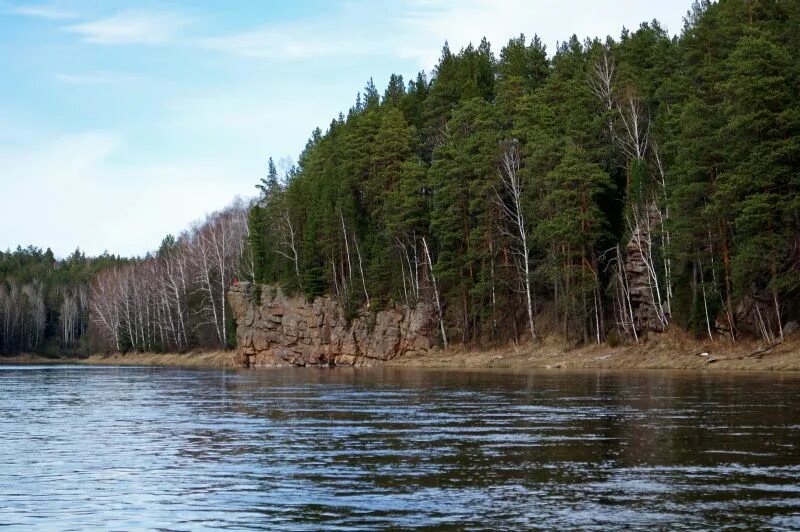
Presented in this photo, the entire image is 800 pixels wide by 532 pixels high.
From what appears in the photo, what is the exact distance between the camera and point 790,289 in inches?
1957

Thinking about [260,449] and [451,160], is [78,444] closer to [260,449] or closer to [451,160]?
[260,449]

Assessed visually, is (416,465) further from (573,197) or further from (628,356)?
(573,197)

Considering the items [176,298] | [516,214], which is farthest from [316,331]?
[176,298]

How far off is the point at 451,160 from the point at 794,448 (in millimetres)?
69463

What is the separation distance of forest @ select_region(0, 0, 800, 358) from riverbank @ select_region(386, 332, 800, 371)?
153cm

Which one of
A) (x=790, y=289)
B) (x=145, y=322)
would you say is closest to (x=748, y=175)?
(x=790, y=289)

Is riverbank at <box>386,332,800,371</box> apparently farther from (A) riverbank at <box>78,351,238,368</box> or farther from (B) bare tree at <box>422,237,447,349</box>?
(A) riverbank at <box>78,351,238,368</box>

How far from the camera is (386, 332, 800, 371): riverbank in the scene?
166ft

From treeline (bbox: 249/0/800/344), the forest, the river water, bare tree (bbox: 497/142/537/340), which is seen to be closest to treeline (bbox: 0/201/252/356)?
the forest

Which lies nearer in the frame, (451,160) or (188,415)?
(188,415)

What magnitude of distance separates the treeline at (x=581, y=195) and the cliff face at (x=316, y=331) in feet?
6.99

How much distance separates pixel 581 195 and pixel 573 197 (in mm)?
1142

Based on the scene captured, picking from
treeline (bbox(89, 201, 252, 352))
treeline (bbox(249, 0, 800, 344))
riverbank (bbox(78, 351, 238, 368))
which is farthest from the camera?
treeline (bbox(89, 201, 252, 352))

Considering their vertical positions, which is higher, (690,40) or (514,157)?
(690,40)
